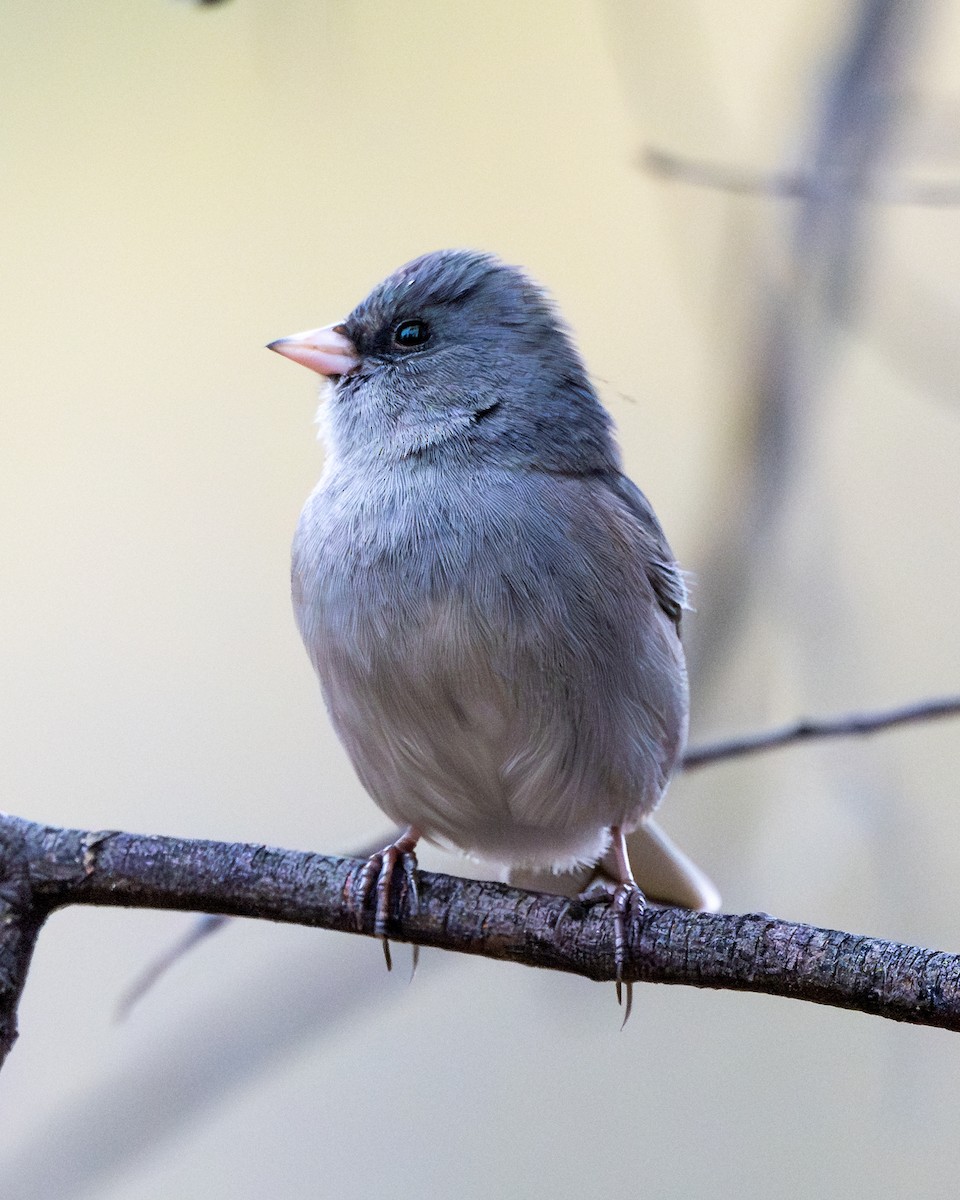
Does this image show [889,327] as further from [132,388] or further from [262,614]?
[132,388]

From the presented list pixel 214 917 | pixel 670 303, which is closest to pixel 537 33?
pixel 670 303

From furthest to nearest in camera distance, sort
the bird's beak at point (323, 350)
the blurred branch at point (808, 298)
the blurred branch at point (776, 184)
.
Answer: the bird's beak at point (323, 350)
the blurred branch at point (776, 184)
the blurred branch at point (808, 298)

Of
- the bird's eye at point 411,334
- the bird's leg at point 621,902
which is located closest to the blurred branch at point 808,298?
the bird's leg at point 621,902

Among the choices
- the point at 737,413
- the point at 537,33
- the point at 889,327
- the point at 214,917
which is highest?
the point at 537,33

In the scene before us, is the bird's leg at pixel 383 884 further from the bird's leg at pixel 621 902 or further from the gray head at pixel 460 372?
the gray head at pixel 460 372

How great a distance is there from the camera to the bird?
A: 2594 mm

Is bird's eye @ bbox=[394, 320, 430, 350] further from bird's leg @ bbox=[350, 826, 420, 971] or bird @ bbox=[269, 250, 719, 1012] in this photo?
bird's leg @ bbox=[350, 826, 420, 971]

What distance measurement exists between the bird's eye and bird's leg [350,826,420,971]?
45.8 inches

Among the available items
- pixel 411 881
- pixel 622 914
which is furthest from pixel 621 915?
pixel 411 881

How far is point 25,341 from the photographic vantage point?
179 inches

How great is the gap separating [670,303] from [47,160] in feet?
6.92

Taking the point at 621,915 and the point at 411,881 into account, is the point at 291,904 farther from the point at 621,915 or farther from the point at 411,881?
the point at 621,915

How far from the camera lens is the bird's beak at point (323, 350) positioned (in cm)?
306

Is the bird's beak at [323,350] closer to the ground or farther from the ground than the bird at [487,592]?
farther from the ground
